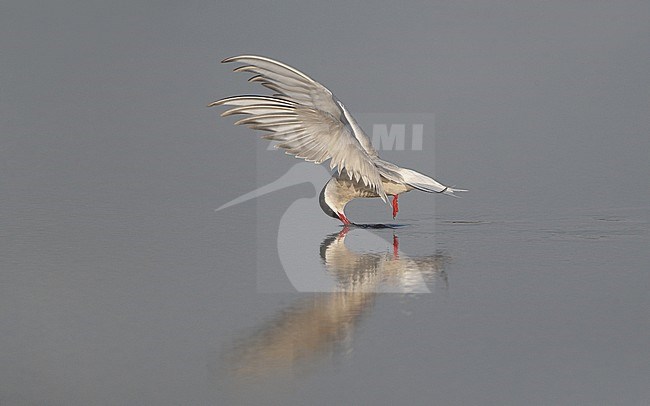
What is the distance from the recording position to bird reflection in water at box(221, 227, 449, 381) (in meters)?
2.85

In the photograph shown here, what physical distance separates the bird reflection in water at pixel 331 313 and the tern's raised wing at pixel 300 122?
41 centimetres

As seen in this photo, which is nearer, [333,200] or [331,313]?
[331,313]

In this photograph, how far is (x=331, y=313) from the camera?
11.0ft

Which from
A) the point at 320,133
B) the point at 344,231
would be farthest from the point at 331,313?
the point at 344,231

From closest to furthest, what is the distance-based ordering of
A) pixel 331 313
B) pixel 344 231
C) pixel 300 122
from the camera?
pixel 331 313, pixel 300 122, pixel 344 231

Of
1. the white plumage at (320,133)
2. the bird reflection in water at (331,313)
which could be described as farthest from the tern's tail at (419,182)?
the bird reflection in water at (331,313)

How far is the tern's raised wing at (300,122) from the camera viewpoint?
4172 mm

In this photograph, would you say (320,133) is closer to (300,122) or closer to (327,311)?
(300,122)

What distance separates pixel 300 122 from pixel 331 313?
117cm

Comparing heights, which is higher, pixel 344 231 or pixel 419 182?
pixel 419 182

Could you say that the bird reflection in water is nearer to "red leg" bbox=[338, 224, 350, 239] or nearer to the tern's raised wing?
"red leg" bbox=[338, 224, 350, 239]

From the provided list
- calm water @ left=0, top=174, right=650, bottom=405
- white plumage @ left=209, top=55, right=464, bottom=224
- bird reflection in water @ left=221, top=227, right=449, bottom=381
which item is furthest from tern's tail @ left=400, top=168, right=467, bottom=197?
bird reflection in water @ left=221, top=227, right=449, bottom=381

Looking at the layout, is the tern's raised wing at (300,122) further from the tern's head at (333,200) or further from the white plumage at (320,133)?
the tern's head at (333,200)

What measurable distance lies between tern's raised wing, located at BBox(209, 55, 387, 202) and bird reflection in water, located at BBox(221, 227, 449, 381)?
41 centimetres
